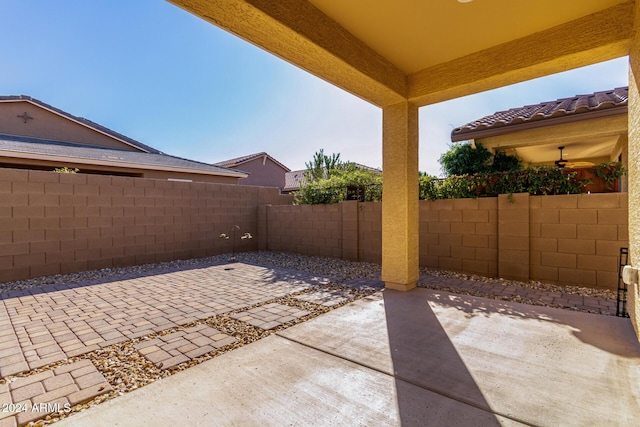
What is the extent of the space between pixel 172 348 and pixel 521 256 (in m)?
4.94

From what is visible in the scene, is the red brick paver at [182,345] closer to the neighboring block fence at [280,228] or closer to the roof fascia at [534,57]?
the roof fascia at [534,57]

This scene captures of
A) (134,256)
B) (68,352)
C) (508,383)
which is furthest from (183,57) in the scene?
(508,383)

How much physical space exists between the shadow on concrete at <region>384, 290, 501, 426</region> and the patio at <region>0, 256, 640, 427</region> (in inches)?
0.5

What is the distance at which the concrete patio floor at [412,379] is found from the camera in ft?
5.81

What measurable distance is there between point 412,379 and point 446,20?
127 inches

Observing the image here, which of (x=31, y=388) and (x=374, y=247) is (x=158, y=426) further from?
(x=374, y=247)

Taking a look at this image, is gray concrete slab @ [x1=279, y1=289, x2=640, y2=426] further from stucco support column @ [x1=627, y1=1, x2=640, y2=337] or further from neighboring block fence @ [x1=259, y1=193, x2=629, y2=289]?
neighboring block fence @ [x1=259, y1=193, x2=629, y2=289]

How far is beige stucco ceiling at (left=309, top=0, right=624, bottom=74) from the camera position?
2.78m

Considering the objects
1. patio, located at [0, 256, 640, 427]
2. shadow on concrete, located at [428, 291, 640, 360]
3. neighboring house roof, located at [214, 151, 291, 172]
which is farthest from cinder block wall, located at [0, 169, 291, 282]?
neighboring house roof, located at [214, 151, 291, 172]

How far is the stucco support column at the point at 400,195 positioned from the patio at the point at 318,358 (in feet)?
1.82

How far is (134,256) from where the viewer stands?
6.86 meters

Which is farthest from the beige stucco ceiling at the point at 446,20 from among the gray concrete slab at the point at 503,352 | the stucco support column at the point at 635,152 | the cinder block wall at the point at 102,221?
the cinder block wall at the point at 102,221

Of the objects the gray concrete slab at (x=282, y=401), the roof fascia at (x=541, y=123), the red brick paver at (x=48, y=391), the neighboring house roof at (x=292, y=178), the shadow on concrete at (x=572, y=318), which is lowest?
the red brick paver at (x=48, y=391)

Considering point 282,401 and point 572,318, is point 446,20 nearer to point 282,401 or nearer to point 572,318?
point 572,318
